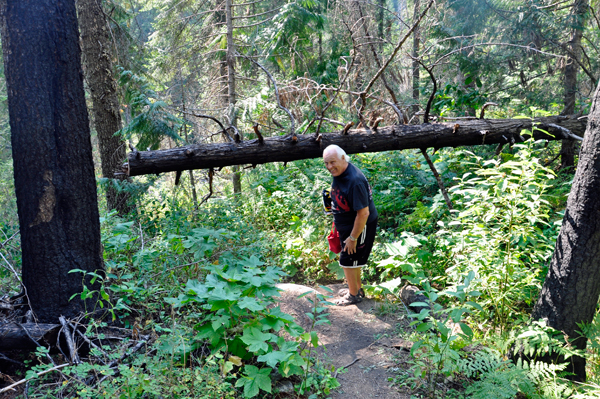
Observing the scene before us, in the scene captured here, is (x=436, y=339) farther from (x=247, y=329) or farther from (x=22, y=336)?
(x=22, y=336)

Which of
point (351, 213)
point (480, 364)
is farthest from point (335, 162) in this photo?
point (480, 364)

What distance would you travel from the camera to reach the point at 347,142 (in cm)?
653

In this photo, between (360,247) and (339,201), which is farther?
(360,247)

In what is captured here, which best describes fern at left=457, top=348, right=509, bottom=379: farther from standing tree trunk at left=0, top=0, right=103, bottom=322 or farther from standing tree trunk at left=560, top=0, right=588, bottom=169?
standing tree trunk at left=560, top=0, right=588, bottom=169

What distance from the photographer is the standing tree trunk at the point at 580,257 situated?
344 centimetres

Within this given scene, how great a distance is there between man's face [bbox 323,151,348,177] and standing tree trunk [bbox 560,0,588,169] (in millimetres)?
5662

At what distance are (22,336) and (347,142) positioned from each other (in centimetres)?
523

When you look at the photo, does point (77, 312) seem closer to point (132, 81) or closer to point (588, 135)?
point (588, 135)

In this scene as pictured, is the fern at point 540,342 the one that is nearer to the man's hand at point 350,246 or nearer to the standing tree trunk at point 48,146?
the man's hand at point 350,246

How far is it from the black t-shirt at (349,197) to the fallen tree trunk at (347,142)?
5.52 ft

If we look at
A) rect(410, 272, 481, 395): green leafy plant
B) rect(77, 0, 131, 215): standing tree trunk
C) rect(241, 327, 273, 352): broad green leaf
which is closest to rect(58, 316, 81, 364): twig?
rect(241, 327, 273, 352): broad green leaf

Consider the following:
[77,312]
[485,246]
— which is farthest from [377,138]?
[77,312]

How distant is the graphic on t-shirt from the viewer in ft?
15.8

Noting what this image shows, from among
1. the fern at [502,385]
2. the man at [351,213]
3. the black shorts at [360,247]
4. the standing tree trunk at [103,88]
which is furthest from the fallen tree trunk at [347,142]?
the fern at [502,385]
